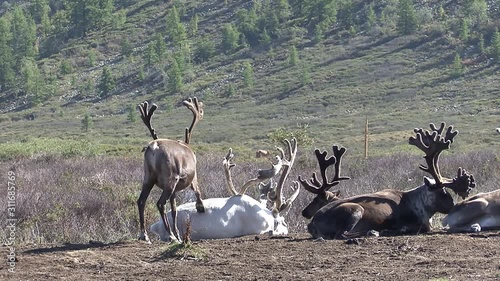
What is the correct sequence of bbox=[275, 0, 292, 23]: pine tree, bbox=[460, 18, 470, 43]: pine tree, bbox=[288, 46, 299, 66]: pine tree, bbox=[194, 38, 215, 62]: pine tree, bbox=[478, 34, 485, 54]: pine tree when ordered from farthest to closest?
bbox=[275, 0, 292, 23]: pine tree < bbox=[194, 38, 215, 62]: pine tree < bbox=[288, 46, 299, 66]: pine tree < bbox=[460, 18, 470, 43]: pine tree < bbox=[478, 34, 485, 54]: pine tree

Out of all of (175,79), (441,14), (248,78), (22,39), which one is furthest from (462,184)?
(22,39)

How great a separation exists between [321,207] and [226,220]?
125 cm

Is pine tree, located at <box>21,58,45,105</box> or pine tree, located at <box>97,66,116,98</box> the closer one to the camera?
pine tree, located at <box>97,66,116,98</box>

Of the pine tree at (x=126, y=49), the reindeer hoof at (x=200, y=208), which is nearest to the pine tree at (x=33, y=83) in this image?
the pine tree at (x=126, y=49)

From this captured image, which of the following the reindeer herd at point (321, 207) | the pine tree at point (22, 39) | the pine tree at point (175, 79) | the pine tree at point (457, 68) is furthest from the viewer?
the pine tree at point (22, 39)

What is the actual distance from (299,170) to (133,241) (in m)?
11.4

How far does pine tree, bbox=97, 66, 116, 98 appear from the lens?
98.6 meters

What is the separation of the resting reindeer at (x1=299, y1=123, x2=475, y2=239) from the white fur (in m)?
0.57

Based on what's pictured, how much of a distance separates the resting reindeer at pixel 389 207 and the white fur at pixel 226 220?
22.4 inches

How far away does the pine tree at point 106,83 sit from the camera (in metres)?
98.6

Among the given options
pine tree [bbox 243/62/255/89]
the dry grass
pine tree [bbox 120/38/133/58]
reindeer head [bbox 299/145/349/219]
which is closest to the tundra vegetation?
pine tree [bbox 243/62/255/89]

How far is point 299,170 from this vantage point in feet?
74.6

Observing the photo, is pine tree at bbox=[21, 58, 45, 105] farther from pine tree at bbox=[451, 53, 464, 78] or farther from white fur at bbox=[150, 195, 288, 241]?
white fur at bbox=[150, 195, 288, 241]

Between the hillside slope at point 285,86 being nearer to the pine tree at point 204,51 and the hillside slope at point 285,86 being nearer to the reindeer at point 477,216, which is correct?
the pine tree at point 204,51
